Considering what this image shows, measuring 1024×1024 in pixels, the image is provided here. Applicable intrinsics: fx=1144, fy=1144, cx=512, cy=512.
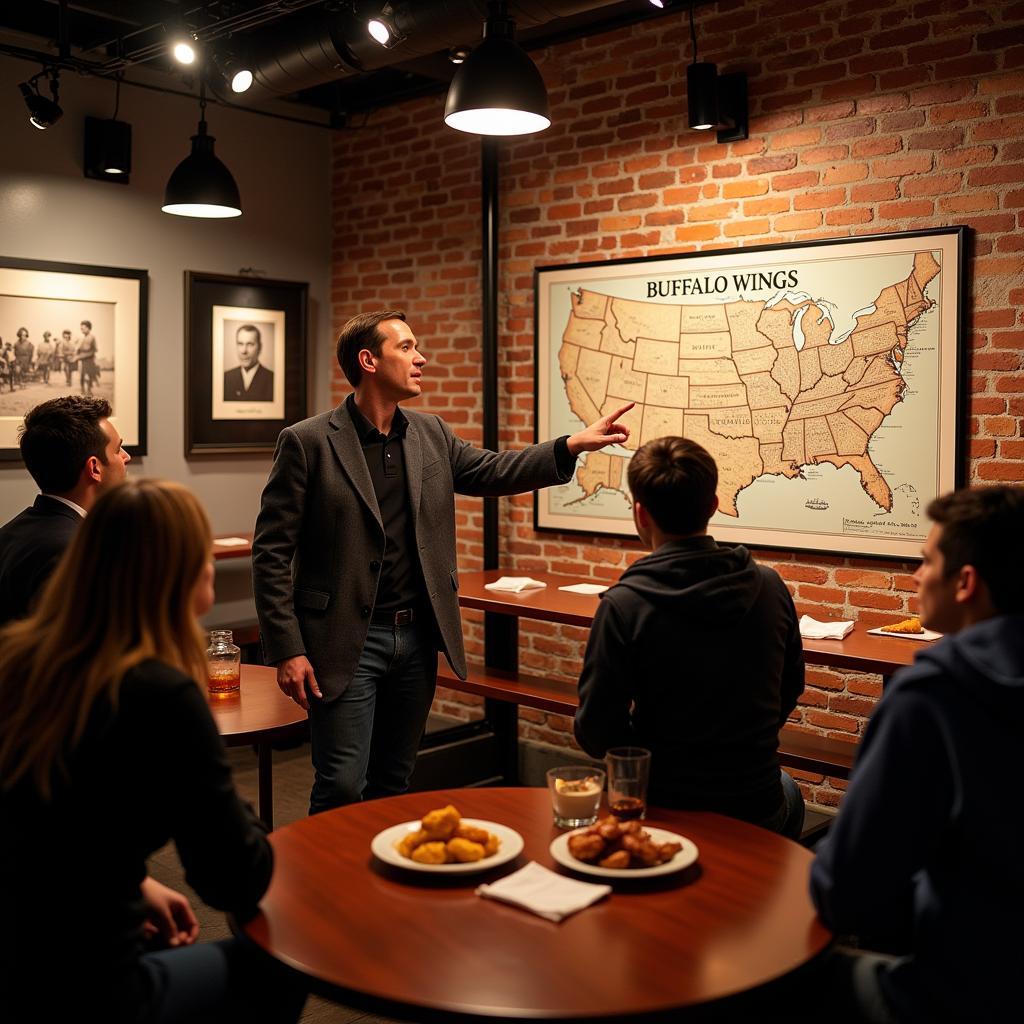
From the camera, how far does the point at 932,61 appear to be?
3.77 meters

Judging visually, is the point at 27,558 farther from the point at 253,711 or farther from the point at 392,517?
the point at 392,517

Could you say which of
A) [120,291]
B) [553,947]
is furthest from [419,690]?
[120,291]

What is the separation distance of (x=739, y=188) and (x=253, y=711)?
2.64 meters

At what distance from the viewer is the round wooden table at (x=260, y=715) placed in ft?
9.47

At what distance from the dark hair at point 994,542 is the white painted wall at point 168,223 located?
14.2 feet

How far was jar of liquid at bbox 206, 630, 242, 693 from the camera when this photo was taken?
10.6 ft

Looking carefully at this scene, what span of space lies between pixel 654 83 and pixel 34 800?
3.86m

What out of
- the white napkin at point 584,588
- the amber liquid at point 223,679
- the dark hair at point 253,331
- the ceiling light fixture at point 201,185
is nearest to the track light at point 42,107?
the ceiling light fixture at point 201,185

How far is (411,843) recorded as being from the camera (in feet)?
6.09

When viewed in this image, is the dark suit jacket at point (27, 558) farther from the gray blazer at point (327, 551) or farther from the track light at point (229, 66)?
the track light at point (229, 66)

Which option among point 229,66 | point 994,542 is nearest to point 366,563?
point 994,542

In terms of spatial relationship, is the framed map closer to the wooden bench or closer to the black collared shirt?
the wooden bench

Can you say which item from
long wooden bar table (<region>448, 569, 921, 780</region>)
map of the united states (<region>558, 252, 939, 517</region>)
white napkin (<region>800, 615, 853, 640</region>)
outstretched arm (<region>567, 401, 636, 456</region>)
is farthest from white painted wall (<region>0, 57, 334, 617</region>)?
white napkin (<region>800, 615, 853, 640</region>)

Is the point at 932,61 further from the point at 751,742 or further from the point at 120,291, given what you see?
the point at 120,291
